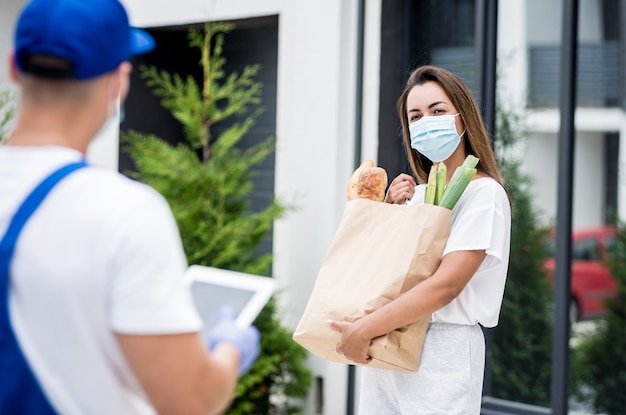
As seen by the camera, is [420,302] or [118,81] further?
[420,302]

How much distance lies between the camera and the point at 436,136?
2566 mm

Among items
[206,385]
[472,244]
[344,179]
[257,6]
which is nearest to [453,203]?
[472,244]

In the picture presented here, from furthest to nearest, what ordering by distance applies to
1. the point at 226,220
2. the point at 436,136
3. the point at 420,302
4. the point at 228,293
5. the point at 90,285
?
1. the point at 226,220
2. the point at 436,136
3. the point at 420,302
4. the point at 228,293
5. the point at 90,285

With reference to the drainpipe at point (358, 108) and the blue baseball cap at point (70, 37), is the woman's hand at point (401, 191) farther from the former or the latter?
the drainpipe at point (358, 108)

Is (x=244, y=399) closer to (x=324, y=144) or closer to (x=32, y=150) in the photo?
(x=324, y=144)

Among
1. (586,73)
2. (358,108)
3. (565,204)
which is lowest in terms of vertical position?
(565,204)

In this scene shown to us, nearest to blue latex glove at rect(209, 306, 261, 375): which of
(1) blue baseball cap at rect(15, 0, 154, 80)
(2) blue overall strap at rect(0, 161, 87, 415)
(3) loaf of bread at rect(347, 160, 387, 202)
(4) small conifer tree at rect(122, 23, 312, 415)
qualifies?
(2) blue overall strap at rect(0, 161, 87, 415)

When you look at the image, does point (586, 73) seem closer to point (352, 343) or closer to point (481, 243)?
point (481, 243)

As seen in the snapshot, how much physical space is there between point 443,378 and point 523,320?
8.87ft

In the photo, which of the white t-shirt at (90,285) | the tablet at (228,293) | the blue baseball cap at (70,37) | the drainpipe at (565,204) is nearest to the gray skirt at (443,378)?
the tablet at (228,293)

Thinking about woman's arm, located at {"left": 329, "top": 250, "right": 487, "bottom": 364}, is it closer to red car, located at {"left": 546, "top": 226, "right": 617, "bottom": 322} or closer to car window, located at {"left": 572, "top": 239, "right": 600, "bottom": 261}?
red car, located at {"left": 546, "top": 226, "right": 617, "bottom": 322}

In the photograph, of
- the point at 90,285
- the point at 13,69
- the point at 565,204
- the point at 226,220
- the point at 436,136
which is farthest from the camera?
the point at 226,220

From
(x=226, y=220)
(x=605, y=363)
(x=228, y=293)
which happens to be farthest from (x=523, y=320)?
(x=228, y=293)

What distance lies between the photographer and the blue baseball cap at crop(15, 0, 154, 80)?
4.14 feet
